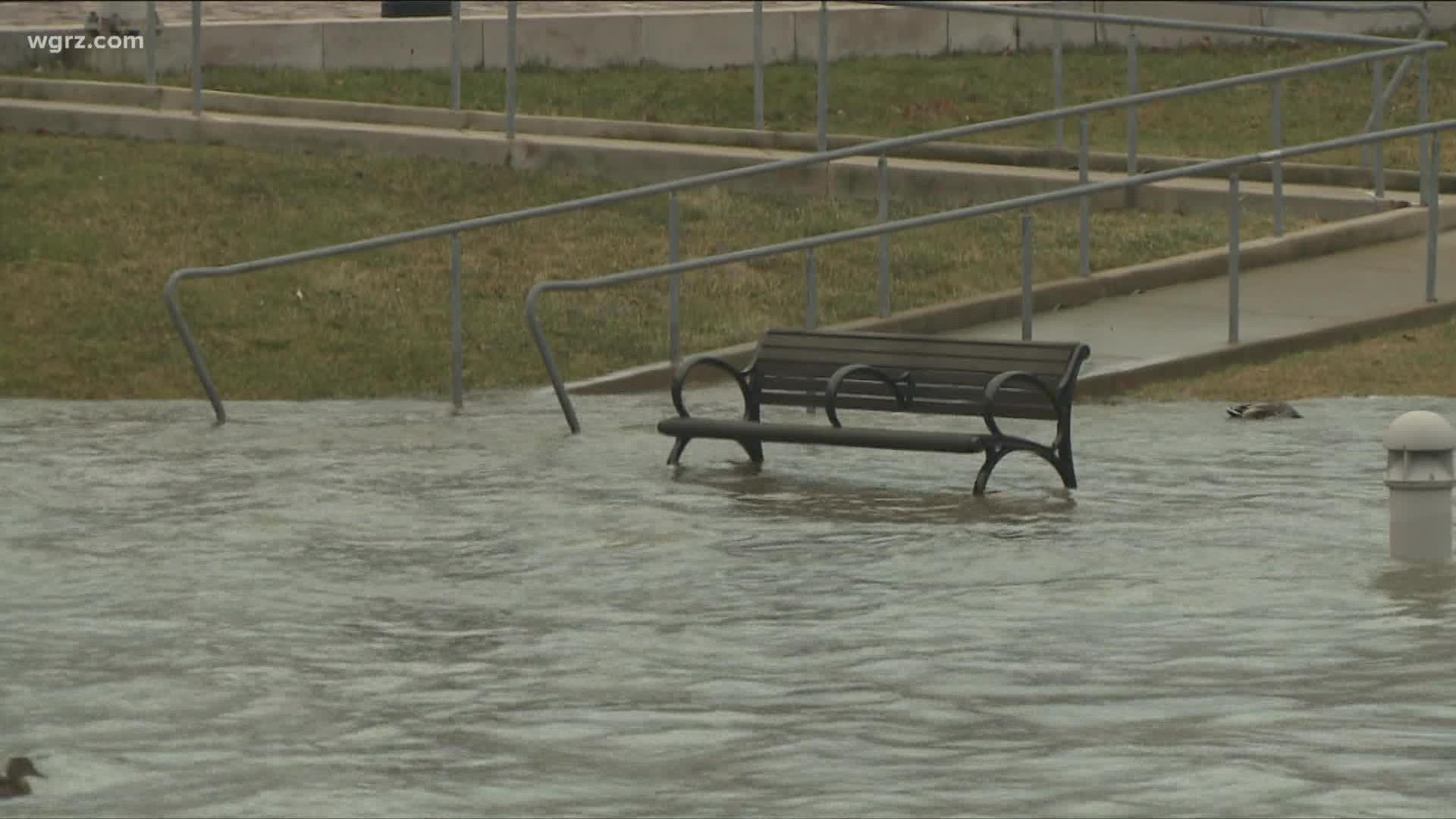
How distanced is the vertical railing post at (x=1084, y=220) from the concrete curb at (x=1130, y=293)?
0.46ft

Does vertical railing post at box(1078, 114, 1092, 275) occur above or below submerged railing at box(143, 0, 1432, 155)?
below

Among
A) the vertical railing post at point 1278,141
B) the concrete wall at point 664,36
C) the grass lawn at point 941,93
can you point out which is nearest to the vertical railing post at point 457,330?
the vertical railing post at point 1278,141

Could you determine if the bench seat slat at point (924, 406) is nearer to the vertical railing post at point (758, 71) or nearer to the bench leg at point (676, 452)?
the bench leg at point (676, 452)

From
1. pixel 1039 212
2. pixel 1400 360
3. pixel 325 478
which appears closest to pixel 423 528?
pixel 325 478

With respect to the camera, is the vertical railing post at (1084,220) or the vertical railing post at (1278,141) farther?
the vertical railing post at (1278,141)

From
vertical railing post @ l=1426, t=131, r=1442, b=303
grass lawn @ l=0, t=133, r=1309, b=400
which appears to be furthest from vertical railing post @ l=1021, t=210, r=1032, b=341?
vertical railing post @ l=1426, t=131, r=1442, b=303

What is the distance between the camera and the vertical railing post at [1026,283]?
60.3ft

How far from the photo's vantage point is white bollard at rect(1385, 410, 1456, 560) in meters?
11.6

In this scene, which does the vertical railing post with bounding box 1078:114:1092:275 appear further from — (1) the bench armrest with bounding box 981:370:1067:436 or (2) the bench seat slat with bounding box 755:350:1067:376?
(1) the bench armrest with bounding box 981:370:1067:436

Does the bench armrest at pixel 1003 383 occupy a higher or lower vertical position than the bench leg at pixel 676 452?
higher

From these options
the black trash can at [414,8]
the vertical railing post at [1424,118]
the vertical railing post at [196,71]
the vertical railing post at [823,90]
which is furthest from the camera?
the black trash can at [414,8]

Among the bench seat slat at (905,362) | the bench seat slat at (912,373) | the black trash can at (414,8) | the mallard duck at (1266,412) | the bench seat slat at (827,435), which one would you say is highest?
the black trash can at (414,8)

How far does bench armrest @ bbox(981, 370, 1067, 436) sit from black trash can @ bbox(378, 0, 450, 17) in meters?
16.9
